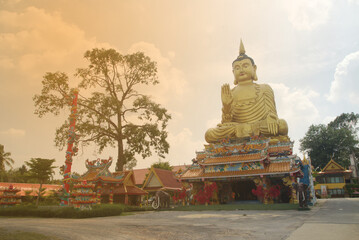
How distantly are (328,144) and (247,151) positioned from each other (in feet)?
113

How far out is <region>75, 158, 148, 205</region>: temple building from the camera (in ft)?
76.0

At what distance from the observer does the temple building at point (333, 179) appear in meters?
39.9

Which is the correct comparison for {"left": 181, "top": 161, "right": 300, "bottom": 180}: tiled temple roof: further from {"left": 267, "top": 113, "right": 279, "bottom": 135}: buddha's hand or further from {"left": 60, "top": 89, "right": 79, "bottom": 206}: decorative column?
{"left": 60, "top": 89, "right": 79, "bottom": 206}: decorative column

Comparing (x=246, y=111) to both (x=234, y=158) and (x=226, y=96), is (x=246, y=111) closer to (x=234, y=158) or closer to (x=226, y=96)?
(x=226, y=96)

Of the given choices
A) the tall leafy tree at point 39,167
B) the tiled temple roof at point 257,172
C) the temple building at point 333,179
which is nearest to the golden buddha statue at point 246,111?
the tiled temple roof at point 257,172

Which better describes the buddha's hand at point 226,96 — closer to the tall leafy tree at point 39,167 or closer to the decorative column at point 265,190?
the decorative column at point 265,190

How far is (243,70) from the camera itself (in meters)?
31.2

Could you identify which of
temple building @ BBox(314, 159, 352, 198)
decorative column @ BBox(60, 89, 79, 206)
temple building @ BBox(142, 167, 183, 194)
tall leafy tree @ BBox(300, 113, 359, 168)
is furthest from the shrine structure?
tall leafy tree @ BBox(300, 113, 359, 168)

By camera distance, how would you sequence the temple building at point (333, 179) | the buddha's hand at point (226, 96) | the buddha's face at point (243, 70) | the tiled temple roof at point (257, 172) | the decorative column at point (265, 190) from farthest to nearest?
the temple building at point (333, 179), the buddha's face at point (243, 70), the buddha's hand at point (226, 96), the decorative column at point (265, 190), the tiled temple roof at point (257, 172)

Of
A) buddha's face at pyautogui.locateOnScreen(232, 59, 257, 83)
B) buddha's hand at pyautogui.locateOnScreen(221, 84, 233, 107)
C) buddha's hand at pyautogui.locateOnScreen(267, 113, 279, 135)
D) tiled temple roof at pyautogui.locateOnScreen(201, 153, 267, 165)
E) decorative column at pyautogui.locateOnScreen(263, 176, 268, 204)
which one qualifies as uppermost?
Answer: buddha's face at pyautogui.locateOnScreen(232, 59, 257, 83)

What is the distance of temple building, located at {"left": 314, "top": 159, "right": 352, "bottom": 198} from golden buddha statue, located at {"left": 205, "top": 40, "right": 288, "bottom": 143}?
63.6 feet

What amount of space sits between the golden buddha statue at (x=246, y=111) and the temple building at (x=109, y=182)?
32.7ft

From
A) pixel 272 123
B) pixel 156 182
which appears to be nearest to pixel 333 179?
pixel 272 123

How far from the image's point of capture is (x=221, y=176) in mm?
21906
